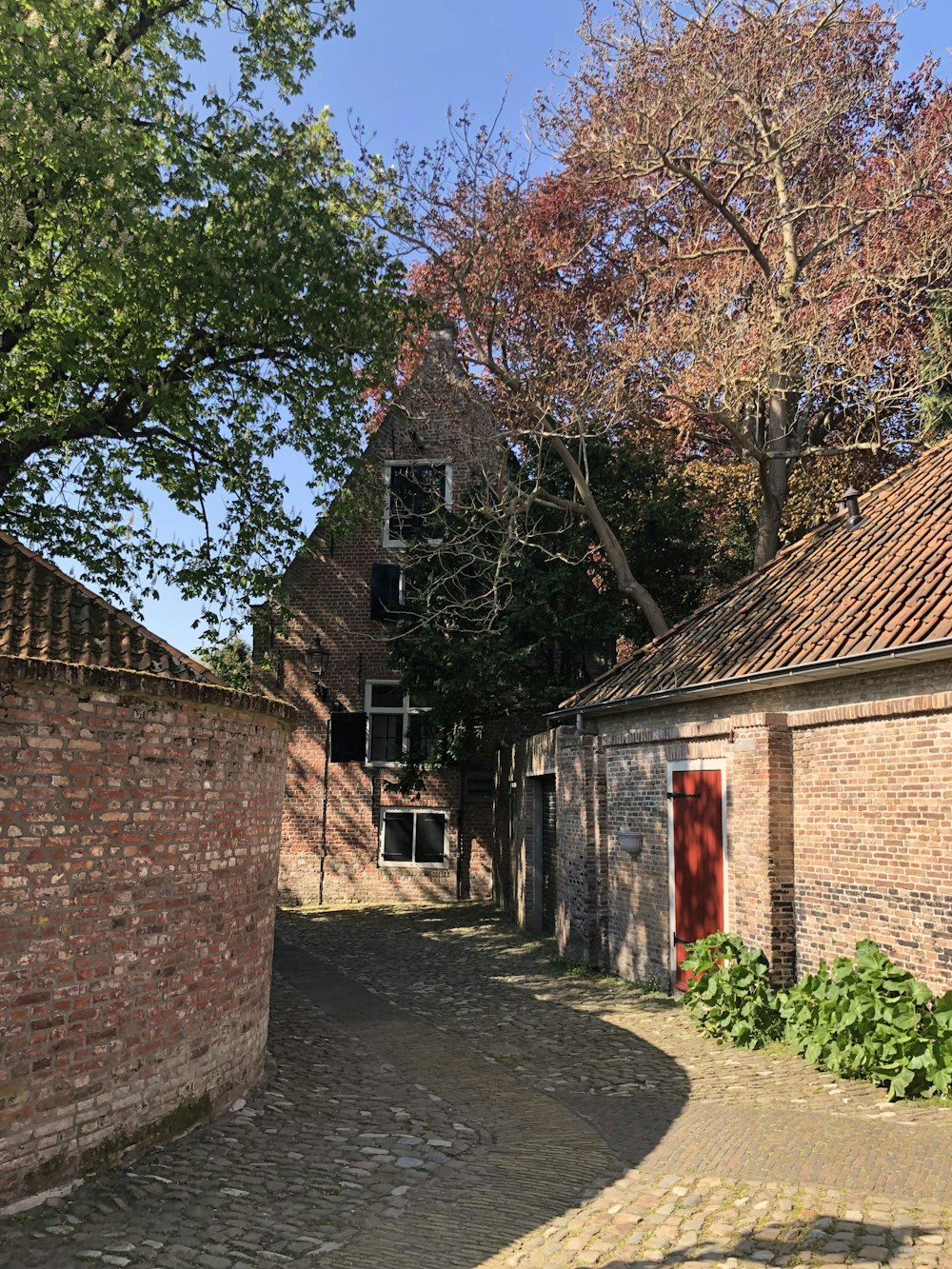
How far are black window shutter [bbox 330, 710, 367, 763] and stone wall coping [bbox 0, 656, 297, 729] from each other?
13.8 m

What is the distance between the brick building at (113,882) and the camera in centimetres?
514

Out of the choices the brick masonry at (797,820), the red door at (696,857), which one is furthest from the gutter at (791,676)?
the red door at (696,857)

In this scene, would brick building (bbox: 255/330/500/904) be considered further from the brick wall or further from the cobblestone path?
the brick wall

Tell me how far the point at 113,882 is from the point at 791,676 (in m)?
6.60

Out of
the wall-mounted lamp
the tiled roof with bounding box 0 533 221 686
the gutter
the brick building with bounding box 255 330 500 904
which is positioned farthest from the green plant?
the wall-mounted lamp

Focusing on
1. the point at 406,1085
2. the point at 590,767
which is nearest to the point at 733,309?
the point at 590,767

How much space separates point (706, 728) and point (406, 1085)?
5.19 meters

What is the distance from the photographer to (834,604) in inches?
405

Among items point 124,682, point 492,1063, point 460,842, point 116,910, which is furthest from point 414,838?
point 124,682

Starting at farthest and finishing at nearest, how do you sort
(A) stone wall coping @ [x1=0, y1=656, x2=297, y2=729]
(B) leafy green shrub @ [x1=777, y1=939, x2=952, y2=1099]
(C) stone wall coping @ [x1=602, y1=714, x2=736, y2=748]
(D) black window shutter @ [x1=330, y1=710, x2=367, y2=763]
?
(D) black window shutter @ [x1=330, y1=710, x2=367, y2=763] < (C) stone wall coping @ [x1=602, y1=714, x2=736, y2=748] < (B) leafy green shrub @ [x1=777, y1=939, x2=952, y2=1099] < (A) stone wall coping @ [x1=0, y1=656, x2=297, y2=729]

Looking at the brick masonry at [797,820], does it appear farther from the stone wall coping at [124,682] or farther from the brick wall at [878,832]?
the stone wall coping at [124,682]

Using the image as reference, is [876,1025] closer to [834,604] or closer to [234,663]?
[834,604]

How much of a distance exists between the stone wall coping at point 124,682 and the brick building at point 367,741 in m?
13.5

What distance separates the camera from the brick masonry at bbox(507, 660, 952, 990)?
8242 mm
